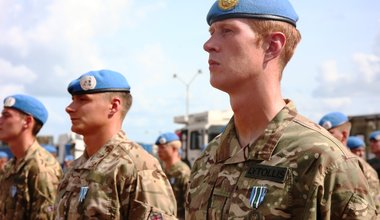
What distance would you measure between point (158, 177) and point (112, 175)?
304 mm

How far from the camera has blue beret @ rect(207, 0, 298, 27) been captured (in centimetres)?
244

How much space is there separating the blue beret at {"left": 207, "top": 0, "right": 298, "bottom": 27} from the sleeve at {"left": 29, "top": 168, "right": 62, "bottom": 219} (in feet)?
10.7

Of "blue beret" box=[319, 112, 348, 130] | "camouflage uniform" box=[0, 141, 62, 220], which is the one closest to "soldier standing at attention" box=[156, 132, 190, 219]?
"blue beret" box=[319, 112, 348, 130]

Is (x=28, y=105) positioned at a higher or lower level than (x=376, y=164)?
higher

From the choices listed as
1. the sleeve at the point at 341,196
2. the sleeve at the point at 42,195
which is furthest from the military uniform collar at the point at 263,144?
the sleeve at the point at 42,195

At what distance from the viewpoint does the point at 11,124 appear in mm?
5742

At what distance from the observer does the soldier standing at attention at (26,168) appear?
529 centimetres

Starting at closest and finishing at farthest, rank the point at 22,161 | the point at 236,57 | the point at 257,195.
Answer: the point at 257,195, the point at 236,57, the point at 22,161

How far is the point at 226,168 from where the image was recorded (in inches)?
98.5

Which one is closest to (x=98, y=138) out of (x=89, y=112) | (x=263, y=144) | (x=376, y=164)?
(x=89, y=112)

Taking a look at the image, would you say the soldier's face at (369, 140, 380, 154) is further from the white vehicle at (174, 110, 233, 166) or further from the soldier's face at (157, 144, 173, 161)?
the white vehicle at (174, 110, 233, 166)

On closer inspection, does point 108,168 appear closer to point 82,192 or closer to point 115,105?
point 82,192

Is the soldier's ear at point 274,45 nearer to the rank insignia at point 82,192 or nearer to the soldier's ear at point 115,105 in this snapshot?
the rank insignia at point 82,192

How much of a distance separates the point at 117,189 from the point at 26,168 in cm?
190
